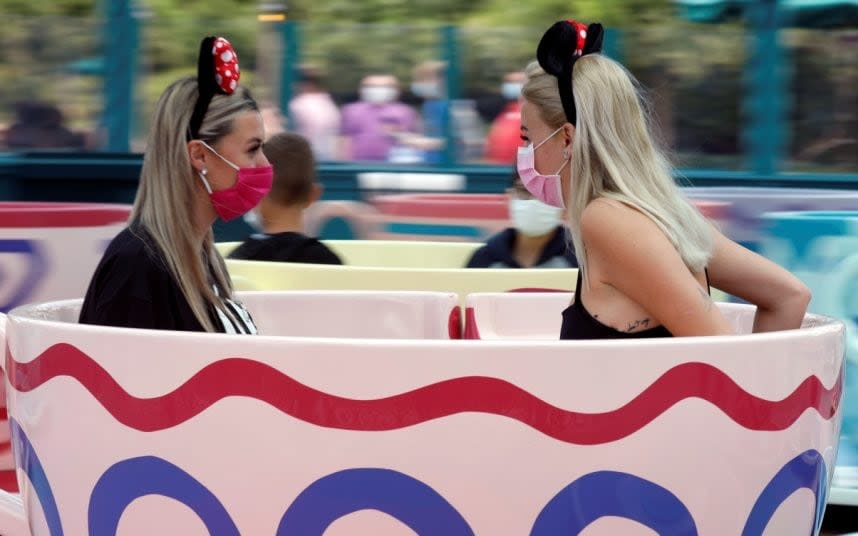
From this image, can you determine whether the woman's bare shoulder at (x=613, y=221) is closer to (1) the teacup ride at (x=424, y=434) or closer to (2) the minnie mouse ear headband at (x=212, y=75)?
(1) the teacup ride at (x=424, y=434)

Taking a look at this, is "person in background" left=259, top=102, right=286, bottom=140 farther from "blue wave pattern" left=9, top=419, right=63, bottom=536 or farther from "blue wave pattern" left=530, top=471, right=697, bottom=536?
"blue wave pattern" left=530, top=471, right=697, bottom=536

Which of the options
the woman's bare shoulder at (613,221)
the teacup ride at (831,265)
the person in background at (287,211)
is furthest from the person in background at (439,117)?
the woman's bare shoulder at (613,221)

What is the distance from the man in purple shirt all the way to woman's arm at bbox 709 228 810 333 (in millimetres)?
6925

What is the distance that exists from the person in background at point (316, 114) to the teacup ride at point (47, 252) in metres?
4.82

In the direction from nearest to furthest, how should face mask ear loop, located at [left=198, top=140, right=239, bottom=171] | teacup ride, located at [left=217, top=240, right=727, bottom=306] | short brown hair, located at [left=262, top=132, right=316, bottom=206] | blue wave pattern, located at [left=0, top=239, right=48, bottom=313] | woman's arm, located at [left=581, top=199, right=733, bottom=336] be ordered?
woman's arm, located at [left=581, top=199, right=733, bottom=336], face mask ear loop, located at [left=198, top=140, right=239, bottom=171], teacup ride, located at [left=217, top=240, right=727, bottom=306], blue wave pattern, located at [left=0, top=239, right=48, bottom=313], short brown hair, located at [left=262, top=132, right=316, bottom=206]

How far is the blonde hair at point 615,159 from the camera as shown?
234cm

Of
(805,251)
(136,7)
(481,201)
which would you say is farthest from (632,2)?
(805,251)

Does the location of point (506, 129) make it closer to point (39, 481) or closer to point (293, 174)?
point (293, 174)

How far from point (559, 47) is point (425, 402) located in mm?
820

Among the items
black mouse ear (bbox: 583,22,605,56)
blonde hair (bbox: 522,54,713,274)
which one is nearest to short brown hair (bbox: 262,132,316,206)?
black mouse ear (bbox: 583,22,605,56)

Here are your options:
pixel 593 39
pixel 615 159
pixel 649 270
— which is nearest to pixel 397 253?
pixel 593 39

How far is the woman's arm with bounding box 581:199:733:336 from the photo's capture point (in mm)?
2219

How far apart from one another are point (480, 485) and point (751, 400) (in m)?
0.37

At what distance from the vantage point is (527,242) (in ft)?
15.0
